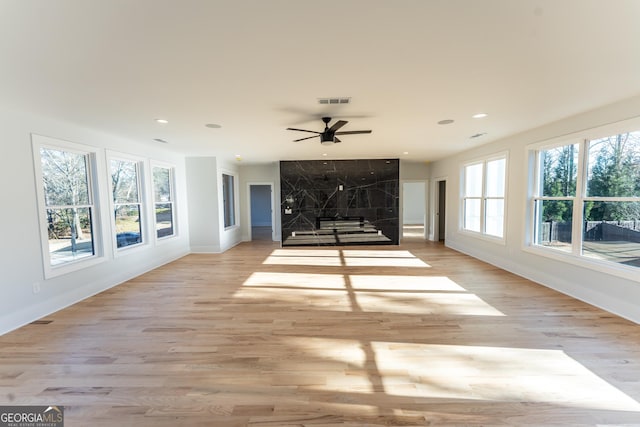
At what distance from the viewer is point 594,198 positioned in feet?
11.0

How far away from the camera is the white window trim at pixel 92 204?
321 cm

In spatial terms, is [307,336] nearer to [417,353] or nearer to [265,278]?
[417,353]

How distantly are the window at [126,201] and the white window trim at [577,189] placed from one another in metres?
7.03

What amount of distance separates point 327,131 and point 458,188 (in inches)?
180

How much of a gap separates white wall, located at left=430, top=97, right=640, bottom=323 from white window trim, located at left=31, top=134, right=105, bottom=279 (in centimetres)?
695

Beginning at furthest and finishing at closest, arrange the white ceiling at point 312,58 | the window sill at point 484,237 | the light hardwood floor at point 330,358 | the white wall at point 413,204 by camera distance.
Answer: the white wall at point 413,204 → the window sill at point 484,237 → the light hardwood floor at point 330,358 → the white ceiling at point 312,58

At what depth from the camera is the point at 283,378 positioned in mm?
2025

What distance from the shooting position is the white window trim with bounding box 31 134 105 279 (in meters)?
3.21

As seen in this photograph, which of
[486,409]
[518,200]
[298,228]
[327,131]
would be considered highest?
[327,131]

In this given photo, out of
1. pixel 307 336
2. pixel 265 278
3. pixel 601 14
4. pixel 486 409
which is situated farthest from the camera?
pixel 265 278

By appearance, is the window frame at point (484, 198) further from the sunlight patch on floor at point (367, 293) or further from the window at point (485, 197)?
the sunlight patch on floor at point (367, 293)

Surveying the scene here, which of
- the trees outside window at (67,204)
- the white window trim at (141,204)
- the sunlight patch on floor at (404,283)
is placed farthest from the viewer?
the white window trim at (141,204)

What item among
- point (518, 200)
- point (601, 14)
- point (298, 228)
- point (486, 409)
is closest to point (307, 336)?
point (486, 409)

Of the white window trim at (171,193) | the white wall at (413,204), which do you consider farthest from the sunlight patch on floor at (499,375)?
the white wall at (413,204)
